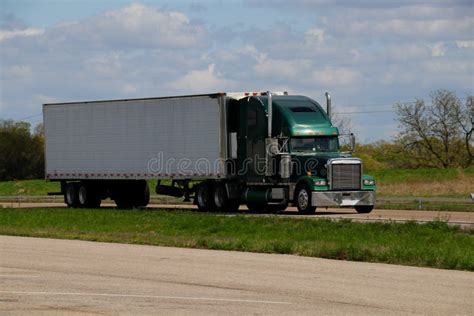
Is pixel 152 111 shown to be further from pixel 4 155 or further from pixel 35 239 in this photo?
pixel 4 155

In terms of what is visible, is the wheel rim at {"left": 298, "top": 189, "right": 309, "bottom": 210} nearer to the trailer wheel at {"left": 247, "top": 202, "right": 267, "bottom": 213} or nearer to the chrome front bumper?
the chrome front bumper

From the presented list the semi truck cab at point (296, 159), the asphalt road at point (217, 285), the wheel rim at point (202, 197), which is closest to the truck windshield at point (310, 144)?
the semi truck cab at point (296, 159)

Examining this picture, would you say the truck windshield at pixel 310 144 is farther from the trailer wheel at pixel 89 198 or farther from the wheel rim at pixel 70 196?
the wheel rim at pixel 70 196

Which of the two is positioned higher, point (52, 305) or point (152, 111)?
point (152, 111)

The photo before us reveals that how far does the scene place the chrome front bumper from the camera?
38.1m

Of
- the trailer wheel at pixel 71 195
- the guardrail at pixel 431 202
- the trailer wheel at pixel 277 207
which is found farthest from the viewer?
the trailer wheel at pixel 71 195

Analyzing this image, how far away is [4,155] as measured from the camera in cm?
10612

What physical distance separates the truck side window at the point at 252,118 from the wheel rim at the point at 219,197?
9.89ft

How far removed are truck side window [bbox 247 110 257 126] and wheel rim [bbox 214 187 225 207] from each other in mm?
3015

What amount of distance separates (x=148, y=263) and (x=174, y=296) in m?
5.68

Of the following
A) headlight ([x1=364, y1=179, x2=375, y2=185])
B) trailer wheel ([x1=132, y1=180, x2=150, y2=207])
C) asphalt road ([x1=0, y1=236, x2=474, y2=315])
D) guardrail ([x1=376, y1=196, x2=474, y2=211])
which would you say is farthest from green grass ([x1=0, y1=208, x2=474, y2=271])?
guardrail ([x1=376, y1=196, x2=474, y2=211])

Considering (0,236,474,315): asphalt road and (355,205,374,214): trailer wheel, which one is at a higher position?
(355,205,374,214): trailer wheel

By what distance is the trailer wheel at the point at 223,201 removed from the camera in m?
42.2

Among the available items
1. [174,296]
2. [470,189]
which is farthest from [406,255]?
[470,189]
